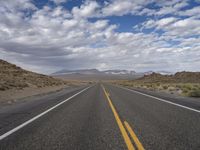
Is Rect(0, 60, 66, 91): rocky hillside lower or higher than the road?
higher

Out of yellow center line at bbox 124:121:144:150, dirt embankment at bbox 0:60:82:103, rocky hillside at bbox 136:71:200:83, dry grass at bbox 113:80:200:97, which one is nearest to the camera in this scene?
yellow center line at bbox 124:121:144:150

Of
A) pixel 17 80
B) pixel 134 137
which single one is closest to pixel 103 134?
pixel 134 137

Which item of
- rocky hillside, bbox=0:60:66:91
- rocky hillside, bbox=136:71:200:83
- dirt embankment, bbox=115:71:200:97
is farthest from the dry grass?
rocky hillside, bbox=136:71:200:83

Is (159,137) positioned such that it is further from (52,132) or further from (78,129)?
(52,132)

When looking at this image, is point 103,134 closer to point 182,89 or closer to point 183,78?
point 182,89

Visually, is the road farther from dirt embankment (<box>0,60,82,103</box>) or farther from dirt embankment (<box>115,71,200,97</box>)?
Result: dirt embankment (<box>115,71,200,97</box>)

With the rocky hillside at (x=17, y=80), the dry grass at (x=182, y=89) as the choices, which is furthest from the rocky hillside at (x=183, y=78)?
the rocky hillside at (x=17, y=80)

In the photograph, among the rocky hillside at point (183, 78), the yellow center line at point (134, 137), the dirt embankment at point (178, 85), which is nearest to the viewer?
the yellow center line at point (134, 137)

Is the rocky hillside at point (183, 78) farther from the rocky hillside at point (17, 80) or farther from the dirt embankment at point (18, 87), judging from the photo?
the dirt embankment at point (18, 87)

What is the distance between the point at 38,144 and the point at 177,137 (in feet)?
12.0

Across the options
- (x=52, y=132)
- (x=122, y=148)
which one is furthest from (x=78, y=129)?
(x=122, y=148)

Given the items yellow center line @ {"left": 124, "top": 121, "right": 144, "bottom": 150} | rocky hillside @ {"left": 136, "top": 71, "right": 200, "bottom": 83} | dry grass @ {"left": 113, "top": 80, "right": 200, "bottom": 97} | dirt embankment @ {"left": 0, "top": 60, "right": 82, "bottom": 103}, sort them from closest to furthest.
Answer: yellow center line @ {"left": 124, "top": 121, "right": 144, "bottom": 150} < dry grass @ {"left": 113, "top": 80, "right": 200, "bottom": 97} < dirt embankment @ {"left": 0, "top": 60, "right": 82, "bottom": 103} < rocky hillside @ {"left": 136, "top": 71, "right": 200, "bottom": 83}

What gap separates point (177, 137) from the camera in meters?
6.07

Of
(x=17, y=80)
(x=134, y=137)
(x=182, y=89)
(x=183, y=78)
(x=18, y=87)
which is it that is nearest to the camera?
(x=134, y=137)
